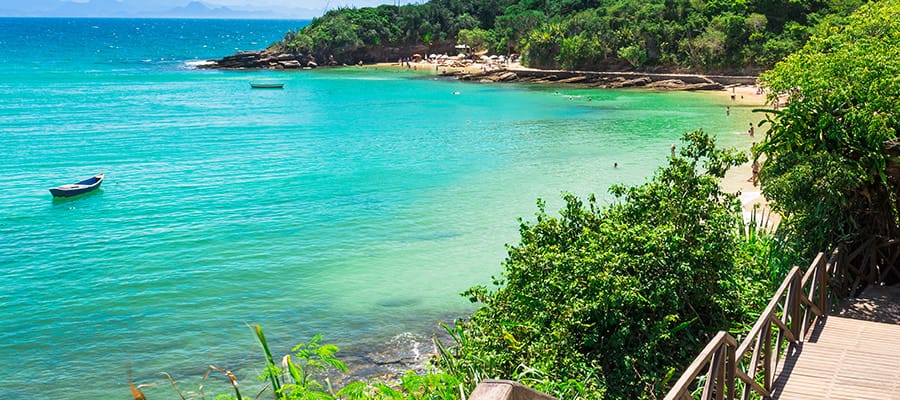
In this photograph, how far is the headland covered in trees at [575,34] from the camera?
68.8 metres

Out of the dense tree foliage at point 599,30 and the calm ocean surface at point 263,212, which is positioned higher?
the dense tree foliage at point 599,30

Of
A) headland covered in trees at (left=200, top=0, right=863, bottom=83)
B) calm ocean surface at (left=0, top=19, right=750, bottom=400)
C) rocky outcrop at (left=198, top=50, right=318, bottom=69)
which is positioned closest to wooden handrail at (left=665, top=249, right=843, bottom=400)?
calm ocean surface at (left=0, top=19, right=750, bottom=400)

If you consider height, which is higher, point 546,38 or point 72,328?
point 546,38

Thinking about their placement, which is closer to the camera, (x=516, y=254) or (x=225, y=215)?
(x=516, y=254)

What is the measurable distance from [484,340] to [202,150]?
34513 mm

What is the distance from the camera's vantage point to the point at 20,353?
1683cm

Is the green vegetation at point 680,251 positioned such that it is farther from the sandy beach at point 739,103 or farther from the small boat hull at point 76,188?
the small boat hull at point 76,188

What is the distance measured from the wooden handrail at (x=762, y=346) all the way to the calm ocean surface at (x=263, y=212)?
907 cm

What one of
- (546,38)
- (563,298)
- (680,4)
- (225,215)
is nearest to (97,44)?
(546,38)

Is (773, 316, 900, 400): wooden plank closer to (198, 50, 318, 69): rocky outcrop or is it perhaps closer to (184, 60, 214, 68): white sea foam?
(198, 50, 318, 69): rocky outcrop

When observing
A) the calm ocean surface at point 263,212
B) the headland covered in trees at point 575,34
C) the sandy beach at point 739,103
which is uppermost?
the headland covered in trees at point 575,34

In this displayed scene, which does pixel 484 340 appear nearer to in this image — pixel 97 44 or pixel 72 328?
pixel 72 328

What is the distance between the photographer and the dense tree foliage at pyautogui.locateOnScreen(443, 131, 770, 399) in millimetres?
10055

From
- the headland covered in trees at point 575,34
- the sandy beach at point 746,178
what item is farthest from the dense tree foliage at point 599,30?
the sandy beach at point 746,178
